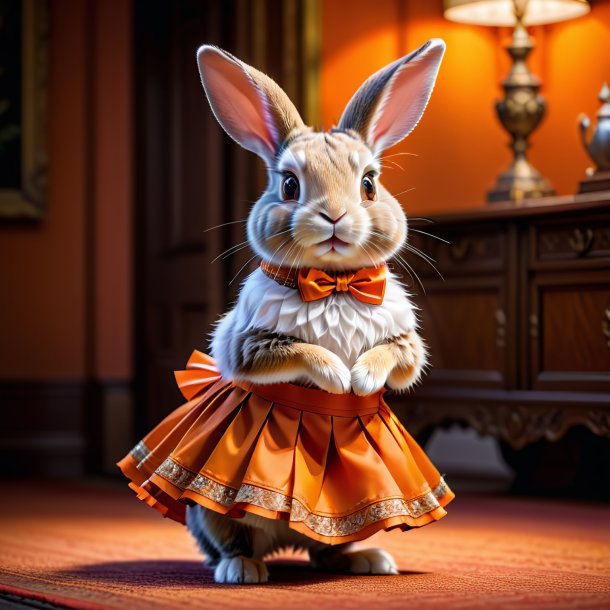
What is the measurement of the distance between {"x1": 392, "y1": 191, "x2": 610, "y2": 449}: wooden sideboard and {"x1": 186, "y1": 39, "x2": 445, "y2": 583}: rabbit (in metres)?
1.25

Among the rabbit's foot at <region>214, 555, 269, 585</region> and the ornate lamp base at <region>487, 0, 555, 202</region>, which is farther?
the ornate lamp base at <region>487, 0, 555, 202</region>

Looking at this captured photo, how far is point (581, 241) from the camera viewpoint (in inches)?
117

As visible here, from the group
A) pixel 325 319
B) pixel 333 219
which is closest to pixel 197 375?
pixel 325 319

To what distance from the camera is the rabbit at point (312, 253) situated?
169 cm

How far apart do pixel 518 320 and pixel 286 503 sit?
1646 mm

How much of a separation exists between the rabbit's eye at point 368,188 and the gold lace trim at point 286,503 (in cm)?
47

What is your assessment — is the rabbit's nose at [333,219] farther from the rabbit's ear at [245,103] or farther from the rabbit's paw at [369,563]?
the rabbit's paw at [369,563]

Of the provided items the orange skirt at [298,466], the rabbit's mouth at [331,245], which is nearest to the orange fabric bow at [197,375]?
the orange skirt at [298,466]

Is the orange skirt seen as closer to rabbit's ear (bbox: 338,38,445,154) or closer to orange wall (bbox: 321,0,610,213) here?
rabbit's ear (bbox: 338,38,445,154)

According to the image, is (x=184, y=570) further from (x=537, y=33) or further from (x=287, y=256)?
(x=537, y=33)

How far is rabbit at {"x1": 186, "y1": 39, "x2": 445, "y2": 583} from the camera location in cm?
169

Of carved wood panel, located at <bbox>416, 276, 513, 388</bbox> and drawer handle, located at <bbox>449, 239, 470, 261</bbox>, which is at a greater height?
drawer handle, located at <bbox>449, 239, 470, 261</bbox>

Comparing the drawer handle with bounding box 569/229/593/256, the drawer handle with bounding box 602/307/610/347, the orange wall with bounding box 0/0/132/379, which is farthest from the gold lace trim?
the orange wall with bounding box 0/0/132/379

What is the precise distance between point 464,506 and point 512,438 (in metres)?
0.24
